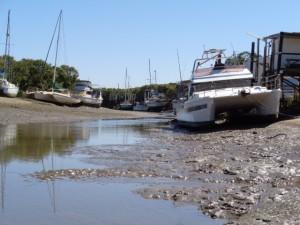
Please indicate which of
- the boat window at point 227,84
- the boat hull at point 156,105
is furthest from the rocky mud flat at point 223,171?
the boat hull at point 156,105

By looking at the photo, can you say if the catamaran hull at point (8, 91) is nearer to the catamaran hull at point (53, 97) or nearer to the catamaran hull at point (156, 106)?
the catamaran hull at point (53, 97)

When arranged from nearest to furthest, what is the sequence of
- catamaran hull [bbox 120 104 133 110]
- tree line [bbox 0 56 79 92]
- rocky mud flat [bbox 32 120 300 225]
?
rocky mud flat [bbox 32 120 300 225], tree line [bbox 0 56 79 92], catamaran hull [bbox 120 104 133 110]

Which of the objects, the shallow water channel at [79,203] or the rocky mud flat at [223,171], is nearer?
the shallow water channel at [79,203]

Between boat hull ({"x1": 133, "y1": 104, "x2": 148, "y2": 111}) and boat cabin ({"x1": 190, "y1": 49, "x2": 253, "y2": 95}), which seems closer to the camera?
boat cabin ({"x1": 190, "y1": 49, "x2": 253, "y2": 95})

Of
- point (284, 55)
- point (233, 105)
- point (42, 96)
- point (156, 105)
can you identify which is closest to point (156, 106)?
point (156, 105)

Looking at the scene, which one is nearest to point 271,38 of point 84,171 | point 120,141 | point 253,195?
point 120,141

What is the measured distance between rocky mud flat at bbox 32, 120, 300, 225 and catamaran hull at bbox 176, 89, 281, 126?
413cm

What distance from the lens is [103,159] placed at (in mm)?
15055

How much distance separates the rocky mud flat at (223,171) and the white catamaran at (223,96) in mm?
4141

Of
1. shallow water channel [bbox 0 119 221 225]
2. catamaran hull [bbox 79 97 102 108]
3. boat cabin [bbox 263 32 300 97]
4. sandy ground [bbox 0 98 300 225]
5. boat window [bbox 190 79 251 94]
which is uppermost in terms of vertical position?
boat cabin [bbox 263 32 300 97]

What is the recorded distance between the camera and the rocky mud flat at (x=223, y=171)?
8.27 metres

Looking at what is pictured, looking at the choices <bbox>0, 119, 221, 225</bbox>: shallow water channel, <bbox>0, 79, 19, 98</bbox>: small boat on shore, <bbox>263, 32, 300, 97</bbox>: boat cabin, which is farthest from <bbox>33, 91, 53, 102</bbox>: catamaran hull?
<bbox>0, 119, 221, 225</bbox>: shallow water channel

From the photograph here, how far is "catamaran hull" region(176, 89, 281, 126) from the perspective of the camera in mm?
24375

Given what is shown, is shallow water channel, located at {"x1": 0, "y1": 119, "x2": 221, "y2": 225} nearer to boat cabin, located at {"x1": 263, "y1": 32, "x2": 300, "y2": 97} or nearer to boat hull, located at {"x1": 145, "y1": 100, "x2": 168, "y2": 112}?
boat cabin, located at {"x1": 263, "y1": 32, "x2": 300, "y2": 97}
